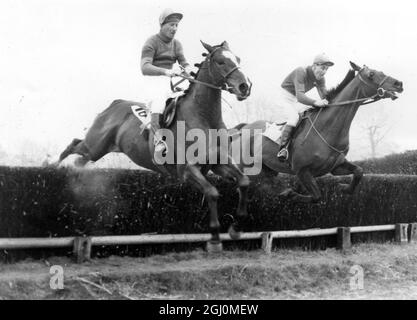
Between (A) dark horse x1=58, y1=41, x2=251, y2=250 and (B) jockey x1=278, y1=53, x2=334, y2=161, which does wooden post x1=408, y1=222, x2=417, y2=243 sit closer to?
(B) jockey x1=278, y1=53, x2=334, y2=161

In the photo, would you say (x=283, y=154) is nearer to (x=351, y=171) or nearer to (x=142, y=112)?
(x=351, y=171)

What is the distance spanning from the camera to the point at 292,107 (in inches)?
402

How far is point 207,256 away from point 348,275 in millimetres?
2523

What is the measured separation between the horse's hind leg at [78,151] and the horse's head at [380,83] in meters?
4.83

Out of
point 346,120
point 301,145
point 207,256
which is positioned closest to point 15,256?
point 207,256

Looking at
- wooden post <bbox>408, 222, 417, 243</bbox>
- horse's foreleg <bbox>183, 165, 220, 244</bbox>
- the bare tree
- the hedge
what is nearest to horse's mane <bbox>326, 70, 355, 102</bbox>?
the hedge

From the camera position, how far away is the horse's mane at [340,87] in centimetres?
982

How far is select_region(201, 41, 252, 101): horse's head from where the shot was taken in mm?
7031

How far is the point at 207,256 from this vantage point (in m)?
8.98

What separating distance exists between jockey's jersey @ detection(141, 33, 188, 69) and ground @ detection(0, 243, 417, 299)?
2.95 metres

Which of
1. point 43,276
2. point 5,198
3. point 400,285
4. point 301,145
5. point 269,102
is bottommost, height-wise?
point 400,285

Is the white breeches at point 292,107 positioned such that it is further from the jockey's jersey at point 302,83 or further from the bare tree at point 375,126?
the bare tree at point 375,126

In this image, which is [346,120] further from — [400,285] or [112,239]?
[112,239]
